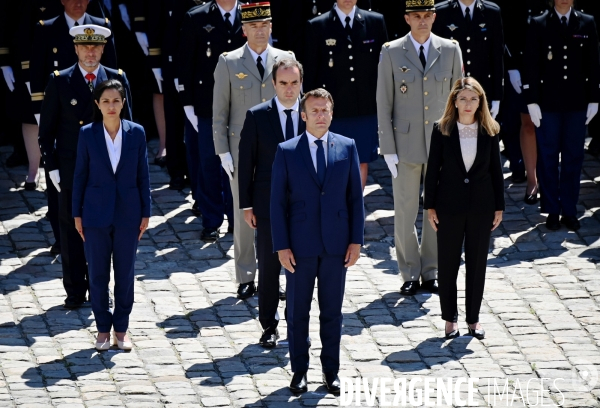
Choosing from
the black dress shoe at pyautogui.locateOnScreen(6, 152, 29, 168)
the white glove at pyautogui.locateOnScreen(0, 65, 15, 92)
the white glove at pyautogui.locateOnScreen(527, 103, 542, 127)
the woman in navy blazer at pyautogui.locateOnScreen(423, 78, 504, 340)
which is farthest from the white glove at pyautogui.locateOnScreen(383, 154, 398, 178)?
the black dress shoe at pyautogui.locateOnScreen(6, 152, 29, 168)

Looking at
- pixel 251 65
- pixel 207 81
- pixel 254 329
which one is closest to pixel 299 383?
pixel 254 329

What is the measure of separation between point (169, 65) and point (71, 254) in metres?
3.17

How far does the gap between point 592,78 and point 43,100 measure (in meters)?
5.00

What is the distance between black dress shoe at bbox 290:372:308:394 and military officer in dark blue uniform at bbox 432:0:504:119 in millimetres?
4077

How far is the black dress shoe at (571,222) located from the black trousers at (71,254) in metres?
4.51

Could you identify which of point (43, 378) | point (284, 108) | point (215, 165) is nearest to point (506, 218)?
point (215, 165)

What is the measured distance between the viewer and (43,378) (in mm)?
9266

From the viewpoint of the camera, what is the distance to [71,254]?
10797mm

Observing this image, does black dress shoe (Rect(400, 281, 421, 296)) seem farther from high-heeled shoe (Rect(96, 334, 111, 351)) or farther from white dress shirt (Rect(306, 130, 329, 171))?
high-heeled shoe (Rect(96, 334, 111, 351))

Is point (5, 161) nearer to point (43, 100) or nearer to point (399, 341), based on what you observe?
A: point (43, 100)

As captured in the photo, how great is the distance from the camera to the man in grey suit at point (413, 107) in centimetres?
1095

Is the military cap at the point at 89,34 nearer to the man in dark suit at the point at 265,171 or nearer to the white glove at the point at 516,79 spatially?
the man in dark suit at the point at 265,171

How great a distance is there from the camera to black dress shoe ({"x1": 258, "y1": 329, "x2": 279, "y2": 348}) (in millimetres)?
9844

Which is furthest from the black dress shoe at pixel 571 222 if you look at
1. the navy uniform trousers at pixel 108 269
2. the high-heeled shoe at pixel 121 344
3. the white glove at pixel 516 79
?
the high-heeled shoe at pixel 121 344
